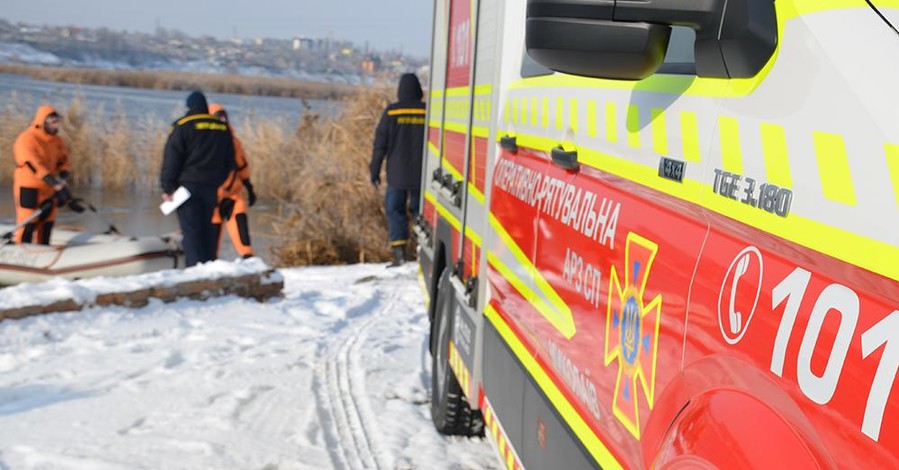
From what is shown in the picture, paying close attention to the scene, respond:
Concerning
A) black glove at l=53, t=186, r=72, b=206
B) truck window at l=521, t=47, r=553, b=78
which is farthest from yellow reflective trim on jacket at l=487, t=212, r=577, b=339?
black glove at l=53, t=186, r=72, b=206

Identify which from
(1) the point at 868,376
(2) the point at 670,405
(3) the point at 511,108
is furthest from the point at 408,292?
(1) the point at 868,376

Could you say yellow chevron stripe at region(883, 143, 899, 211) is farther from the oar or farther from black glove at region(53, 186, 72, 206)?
black glove at region(53, 186, 72, 206)

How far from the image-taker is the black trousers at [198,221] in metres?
9.42

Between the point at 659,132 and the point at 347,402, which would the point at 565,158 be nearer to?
the point at 659,132

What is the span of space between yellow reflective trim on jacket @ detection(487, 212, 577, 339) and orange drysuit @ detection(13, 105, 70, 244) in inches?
338

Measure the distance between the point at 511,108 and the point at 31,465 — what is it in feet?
8.63

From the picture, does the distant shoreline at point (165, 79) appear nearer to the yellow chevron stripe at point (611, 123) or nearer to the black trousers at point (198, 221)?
the black trousers at point (198, 221)

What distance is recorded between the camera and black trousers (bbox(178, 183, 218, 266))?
371 inches

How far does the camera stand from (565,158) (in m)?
2.52

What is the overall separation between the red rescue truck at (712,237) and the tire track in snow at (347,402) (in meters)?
1.72

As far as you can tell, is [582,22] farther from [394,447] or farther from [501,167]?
[394,447]

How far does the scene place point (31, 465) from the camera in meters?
4.14

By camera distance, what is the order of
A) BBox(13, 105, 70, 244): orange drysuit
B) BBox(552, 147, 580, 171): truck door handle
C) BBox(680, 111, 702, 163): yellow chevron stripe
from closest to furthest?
BBox(680, 111, 702, 163): yellow chevron stripe
BBox(552, 147, 580, 171): truck door handle
BBox(13, 105, 70, 244): orange drysuit

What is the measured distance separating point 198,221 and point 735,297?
28.2ft
